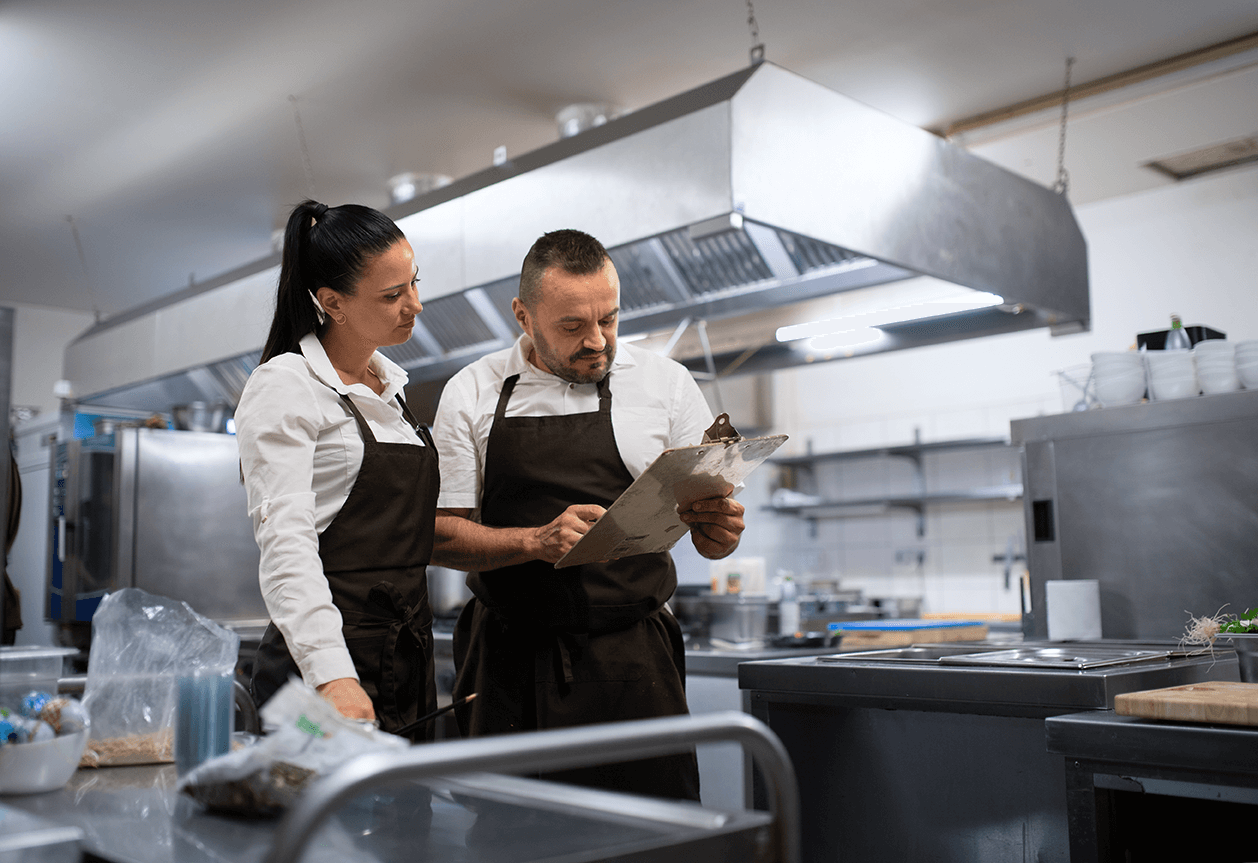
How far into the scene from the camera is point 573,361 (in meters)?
2.01

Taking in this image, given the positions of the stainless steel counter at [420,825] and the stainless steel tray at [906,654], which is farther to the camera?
the stainless steel tray at [906,654]

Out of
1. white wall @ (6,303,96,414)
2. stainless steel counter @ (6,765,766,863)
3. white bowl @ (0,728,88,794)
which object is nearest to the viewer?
stainless steel counter @ (6,765,766,863)

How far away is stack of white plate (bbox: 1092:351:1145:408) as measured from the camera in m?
2.87

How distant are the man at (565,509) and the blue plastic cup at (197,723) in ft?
2.31

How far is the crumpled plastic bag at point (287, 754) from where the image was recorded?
0.98m

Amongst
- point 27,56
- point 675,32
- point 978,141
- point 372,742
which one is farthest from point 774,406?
point 372,742

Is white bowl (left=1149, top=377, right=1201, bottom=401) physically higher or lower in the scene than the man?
higher

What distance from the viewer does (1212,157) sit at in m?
5.24

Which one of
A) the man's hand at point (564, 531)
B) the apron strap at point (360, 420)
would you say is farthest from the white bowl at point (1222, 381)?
the apron strap at point (360, 420)

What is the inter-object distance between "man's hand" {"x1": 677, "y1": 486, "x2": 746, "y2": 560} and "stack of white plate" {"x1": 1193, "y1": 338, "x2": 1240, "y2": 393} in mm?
1517

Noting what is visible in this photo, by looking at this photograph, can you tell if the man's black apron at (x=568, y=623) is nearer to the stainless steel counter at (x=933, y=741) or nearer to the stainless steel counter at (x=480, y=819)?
the stainless steel counter at (x=933, y=741)

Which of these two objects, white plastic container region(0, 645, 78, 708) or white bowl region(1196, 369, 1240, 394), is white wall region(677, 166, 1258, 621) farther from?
white plastic container region(0, 645, 78, 708)

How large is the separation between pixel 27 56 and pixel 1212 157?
5.11 metres

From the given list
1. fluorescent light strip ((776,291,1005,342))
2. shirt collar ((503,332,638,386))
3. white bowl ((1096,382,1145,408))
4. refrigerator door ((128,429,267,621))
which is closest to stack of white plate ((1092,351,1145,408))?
white bowl ((1096,382,1145,408))
